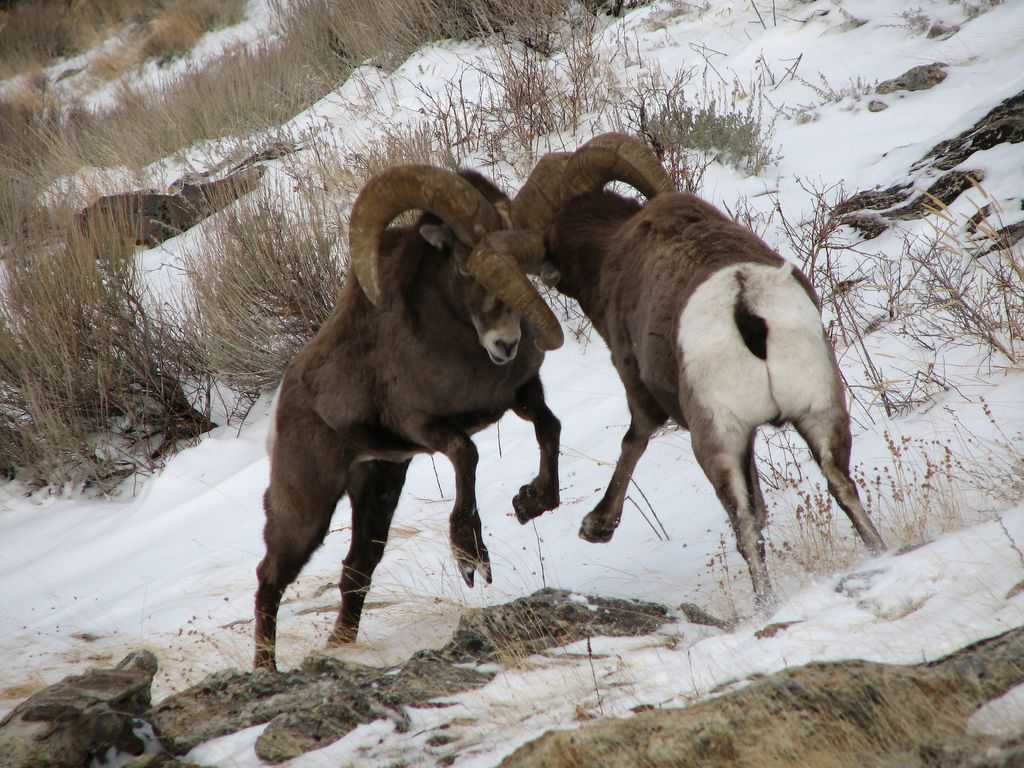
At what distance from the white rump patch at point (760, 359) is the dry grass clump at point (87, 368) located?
24.7 feet

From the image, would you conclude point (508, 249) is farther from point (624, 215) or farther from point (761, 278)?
point (761, 278)

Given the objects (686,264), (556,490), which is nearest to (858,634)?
(686,264)

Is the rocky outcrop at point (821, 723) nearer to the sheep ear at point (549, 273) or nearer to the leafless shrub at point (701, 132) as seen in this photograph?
the sheep ear at point (549, 273)

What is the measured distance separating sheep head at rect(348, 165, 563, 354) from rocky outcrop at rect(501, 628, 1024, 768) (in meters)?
2.29

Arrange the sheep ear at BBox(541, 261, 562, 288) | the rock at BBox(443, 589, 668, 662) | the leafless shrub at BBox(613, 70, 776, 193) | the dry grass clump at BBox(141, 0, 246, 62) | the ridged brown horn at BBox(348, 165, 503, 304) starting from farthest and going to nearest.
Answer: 1. the dry grass clump at BBox(141, 0, 246, 62)
2. the leafless shrub at BBox(613, 70, 776, 193)
3. the sheep ear at BBox(541, 261, 562, 288)
4. the ridged brown horn at BBox(348, 165, 503, 304)
5. the rock at BBox(443, 589, 668, 662)

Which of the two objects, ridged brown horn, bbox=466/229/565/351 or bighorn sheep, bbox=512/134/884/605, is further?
ridged brown horn, bbox=466/229/565/351

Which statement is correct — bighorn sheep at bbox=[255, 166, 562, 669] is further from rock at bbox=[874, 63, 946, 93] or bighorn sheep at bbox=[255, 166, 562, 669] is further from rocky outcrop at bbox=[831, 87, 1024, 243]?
rock at bbox=[874, 63, 946, 93]

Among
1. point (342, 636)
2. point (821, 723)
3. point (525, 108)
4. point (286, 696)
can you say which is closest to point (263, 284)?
point (525, 108)

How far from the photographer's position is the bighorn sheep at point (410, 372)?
15.1 ft

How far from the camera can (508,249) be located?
461 centimetres

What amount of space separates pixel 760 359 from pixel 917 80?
768 centimetres

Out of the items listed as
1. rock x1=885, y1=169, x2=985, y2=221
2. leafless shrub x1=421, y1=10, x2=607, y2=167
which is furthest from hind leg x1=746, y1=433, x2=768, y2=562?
leafless shrub x1=421, y1=10, x2=607, y2=167

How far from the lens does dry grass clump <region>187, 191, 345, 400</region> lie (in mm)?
8828

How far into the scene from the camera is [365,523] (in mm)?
5668
